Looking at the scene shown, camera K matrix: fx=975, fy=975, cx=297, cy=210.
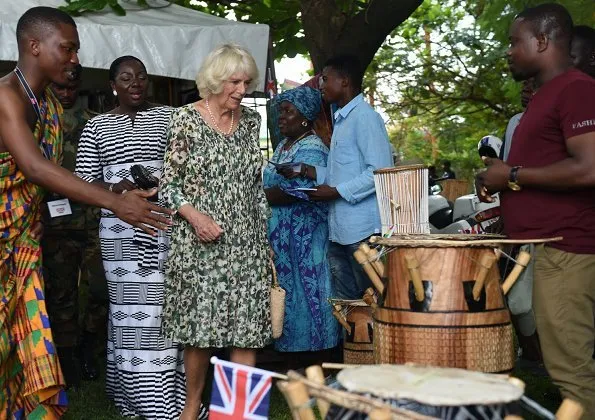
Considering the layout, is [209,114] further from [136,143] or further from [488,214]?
[488,214]

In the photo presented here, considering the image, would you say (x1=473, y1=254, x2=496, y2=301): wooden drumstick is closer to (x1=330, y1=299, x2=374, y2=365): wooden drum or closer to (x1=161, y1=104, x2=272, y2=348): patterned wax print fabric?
(x1=161, y1=104, x2=272, y2=348): patterned wax print fabric

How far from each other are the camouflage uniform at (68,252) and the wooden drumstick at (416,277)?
3.80 meters

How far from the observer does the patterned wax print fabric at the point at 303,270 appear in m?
7.19

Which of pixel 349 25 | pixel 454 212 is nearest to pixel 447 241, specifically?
pixel 349 25

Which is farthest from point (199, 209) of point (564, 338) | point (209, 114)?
point (564, 338)

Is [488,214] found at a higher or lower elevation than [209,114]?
lower

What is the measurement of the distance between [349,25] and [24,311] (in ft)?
14.1

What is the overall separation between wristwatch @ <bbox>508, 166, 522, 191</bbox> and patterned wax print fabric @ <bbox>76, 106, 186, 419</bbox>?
2.42 m

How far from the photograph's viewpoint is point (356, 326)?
6633mm

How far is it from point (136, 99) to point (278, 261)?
1.69m

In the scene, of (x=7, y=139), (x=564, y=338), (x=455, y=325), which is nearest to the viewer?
(x=455, y=325)

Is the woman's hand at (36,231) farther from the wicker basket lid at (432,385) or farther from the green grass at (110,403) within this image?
the wicker basket lid at (432,385)

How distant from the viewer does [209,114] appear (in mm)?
5574

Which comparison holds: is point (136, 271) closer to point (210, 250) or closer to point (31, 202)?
point (210, 250)
